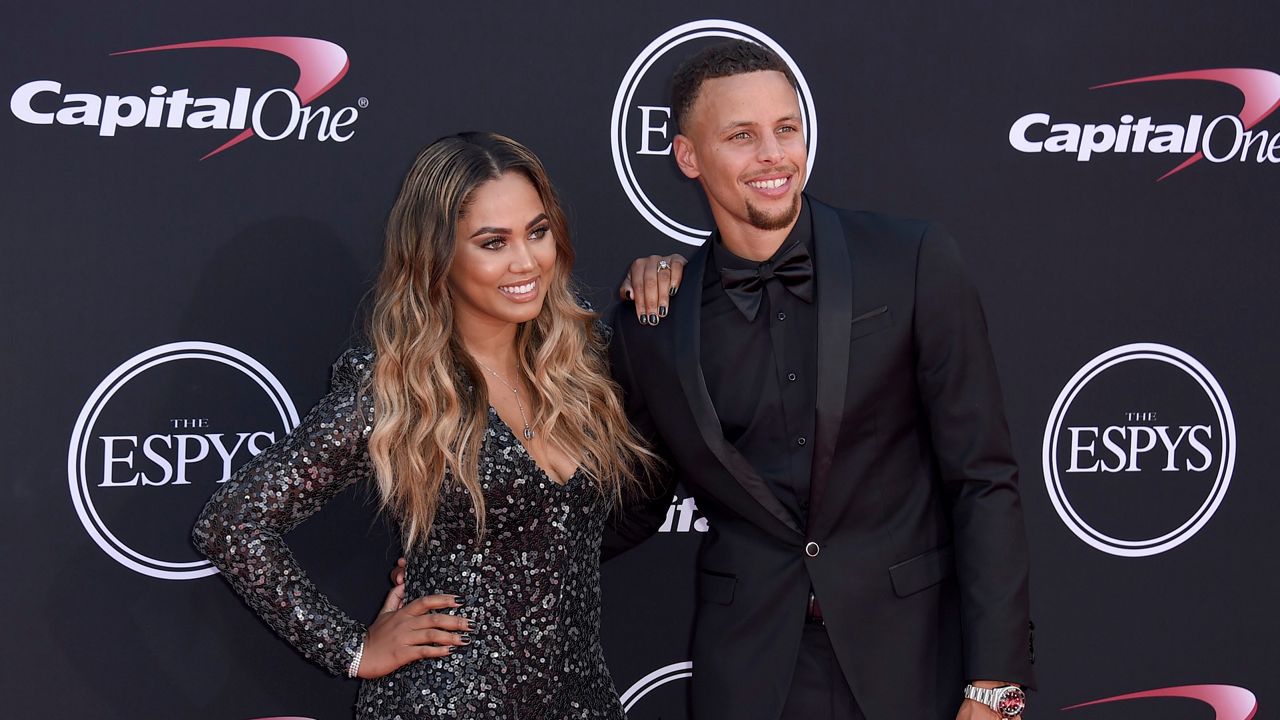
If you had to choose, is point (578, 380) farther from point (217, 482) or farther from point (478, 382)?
point (217, 482)

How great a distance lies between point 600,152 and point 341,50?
0.68 meters

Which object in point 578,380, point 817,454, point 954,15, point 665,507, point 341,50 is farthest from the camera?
point 954,15

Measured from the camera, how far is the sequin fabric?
2.13 m

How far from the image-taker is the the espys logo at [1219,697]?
330 centimetres

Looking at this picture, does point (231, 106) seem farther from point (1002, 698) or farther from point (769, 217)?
point (1002, 698)

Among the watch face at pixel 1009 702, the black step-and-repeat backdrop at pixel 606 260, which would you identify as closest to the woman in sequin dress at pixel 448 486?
the black step-and-repeat backdrop at pixel 606 260

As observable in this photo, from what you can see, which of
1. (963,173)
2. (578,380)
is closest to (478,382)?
(578,380)

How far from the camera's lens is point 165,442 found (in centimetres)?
277

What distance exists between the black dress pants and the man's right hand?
64 centimetres

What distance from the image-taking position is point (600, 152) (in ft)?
9.55

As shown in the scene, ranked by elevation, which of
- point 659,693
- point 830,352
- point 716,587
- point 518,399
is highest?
point 830,352

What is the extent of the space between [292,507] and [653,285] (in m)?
0.83

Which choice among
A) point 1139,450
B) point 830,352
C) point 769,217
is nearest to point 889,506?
point 830,352

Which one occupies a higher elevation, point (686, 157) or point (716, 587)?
point (686, 157)
